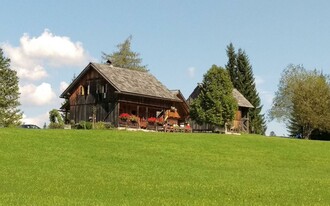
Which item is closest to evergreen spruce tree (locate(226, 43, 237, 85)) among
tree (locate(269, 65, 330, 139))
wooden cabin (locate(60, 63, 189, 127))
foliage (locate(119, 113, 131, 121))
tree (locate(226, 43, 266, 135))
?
tree (locate(226, 43, 266, 135))

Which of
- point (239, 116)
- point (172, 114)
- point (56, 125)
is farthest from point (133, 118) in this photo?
point (239, 116)

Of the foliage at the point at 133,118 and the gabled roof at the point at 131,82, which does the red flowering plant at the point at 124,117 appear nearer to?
the foliage at the point at 133,118

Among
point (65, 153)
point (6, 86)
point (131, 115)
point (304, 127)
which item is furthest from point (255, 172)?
point (6, 86)

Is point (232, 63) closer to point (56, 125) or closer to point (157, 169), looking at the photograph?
point (56, 125)

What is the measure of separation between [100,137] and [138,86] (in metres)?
22.2

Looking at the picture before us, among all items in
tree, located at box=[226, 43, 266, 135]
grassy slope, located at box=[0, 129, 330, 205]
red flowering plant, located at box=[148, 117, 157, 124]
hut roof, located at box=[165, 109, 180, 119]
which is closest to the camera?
grassy slope, located at box=[0, 129, 330, 205]

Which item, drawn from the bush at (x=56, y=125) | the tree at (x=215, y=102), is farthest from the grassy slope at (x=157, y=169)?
the bush at (x=56, y=125)

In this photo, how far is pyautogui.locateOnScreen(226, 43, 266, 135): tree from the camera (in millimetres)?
95125

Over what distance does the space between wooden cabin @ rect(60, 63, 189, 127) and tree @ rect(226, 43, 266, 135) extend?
101ft

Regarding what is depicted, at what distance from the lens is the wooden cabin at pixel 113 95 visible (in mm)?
61062

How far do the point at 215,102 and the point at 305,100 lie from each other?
61.0 ft

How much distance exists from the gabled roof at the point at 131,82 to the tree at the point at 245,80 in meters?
32.0

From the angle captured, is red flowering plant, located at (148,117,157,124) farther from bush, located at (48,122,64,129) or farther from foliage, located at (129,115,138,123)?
bush, located at (48,122,64,129)

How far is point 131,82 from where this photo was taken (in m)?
63.6
